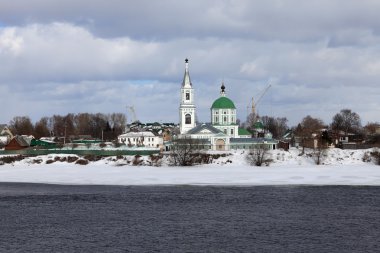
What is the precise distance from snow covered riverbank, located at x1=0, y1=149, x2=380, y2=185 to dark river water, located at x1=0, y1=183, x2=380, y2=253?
8578 millimetres

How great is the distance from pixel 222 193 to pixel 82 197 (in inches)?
476

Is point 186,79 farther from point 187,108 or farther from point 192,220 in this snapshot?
point 192,220

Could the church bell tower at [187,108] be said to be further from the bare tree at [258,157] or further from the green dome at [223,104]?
the bare tree at [258,157]

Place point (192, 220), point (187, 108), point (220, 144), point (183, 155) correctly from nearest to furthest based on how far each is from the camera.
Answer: point (192, 220) < point (183, 155) < point (220, 144) < point (187, 108)

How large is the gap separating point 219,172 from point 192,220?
3984cm

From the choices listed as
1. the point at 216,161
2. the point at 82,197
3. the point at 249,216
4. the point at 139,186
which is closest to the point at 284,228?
the point at 249,216

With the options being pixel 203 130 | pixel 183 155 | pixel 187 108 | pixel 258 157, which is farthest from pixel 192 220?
pixel 187 108

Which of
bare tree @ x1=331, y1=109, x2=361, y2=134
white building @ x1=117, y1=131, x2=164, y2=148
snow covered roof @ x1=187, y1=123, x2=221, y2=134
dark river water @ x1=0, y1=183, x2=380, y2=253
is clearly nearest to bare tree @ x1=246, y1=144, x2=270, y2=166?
dark river water @ x1=0, y1=183, x2=380, y2=253

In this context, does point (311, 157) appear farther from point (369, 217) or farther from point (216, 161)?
point (369, 217)

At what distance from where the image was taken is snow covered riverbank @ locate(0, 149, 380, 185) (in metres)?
66.8

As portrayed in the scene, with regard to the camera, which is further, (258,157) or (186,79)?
(186,79)

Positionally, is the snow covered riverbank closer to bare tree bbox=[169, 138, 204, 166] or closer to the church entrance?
bare tree bbox=[169, 138, 204, 166]

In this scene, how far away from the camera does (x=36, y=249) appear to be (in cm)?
2970

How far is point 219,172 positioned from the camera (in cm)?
7838
